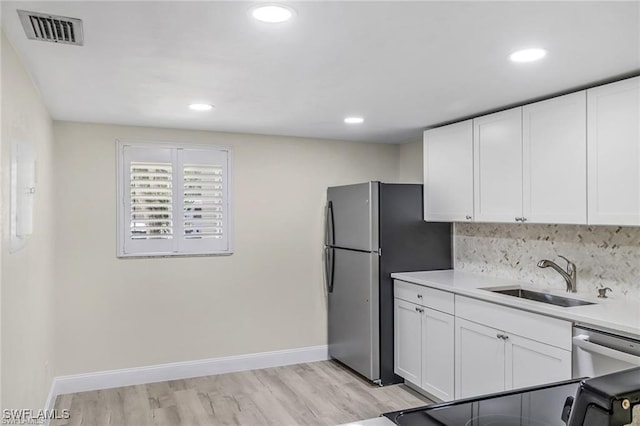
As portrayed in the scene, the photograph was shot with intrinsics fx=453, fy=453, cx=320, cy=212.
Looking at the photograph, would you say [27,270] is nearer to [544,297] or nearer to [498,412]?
[498,412]

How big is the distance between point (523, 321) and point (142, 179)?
10.5 ft

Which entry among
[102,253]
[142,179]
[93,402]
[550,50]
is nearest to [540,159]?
[550,50]

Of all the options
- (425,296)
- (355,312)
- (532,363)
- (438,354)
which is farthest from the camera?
(355,312)

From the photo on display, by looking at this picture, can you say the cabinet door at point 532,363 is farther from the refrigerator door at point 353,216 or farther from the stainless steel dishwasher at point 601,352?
the refrigerator door at point 353,216

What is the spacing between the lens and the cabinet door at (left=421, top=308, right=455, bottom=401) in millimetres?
3318

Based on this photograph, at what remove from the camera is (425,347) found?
141 inches

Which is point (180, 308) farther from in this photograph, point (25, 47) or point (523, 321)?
point (523, 321)

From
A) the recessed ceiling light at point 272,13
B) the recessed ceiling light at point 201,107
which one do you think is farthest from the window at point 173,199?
the recessed ceiling light at point 272,13

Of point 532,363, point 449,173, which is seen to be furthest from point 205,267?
point 532,363

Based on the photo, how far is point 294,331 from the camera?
15.0ft

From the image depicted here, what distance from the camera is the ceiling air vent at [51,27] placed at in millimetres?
1766

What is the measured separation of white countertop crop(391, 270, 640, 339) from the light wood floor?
98 cm

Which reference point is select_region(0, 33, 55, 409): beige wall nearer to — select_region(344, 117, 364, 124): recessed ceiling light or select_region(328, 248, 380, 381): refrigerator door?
select_region(344, 117, 364, 124): recessed ceiling light

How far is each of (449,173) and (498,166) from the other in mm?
526
